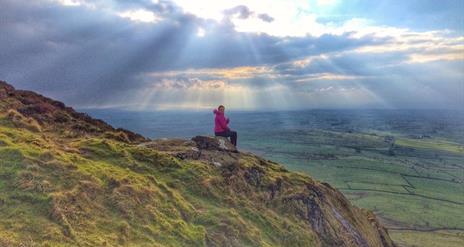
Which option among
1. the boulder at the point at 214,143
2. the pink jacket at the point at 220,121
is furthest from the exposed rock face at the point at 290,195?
the pink jacket at the point at 220,121

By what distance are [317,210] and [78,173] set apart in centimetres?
1564

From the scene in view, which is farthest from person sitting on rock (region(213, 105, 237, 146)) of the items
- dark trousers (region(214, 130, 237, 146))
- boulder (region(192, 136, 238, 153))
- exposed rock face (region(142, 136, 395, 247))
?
exposed rock face (region(142, 136, 395, 247))

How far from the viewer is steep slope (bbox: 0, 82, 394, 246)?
680 inches

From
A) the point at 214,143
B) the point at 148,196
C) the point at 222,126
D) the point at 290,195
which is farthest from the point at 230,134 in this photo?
the point at 148,196

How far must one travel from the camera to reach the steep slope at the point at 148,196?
17.3 m

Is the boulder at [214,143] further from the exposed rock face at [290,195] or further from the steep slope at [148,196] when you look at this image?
the steep slope at [148,196]

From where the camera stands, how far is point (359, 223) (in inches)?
1209

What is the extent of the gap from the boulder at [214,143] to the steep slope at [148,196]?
0.10 meters

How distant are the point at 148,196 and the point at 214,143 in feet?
39.6

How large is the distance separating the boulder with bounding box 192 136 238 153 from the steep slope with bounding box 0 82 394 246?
0.10m

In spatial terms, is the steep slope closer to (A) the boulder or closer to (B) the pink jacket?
(A) the boulder

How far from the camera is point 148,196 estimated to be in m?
21.1

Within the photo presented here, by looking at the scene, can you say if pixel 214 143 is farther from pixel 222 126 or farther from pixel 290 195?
pixel 290 195

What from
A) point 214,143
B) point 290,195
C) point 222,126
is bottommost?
point 290,195
